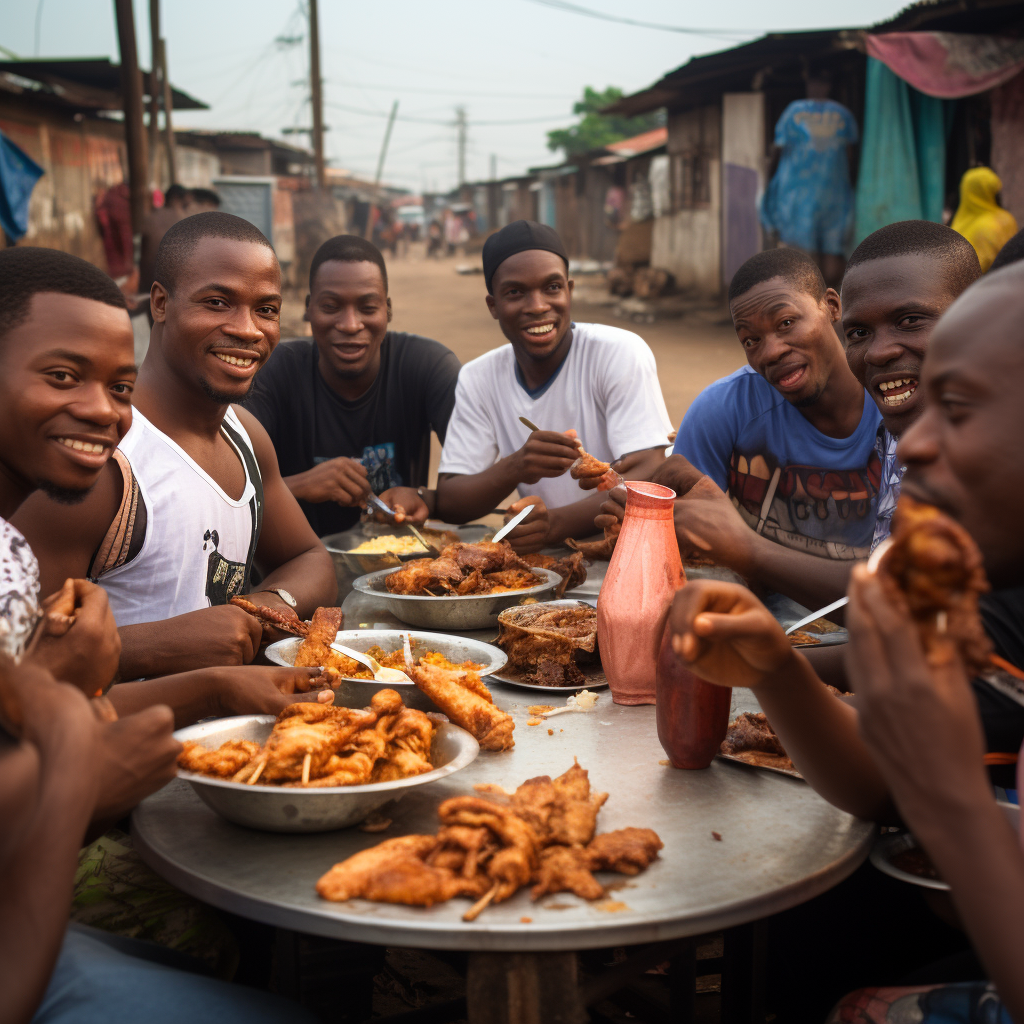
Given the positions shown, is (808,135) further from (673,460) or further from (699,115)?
(673,460)

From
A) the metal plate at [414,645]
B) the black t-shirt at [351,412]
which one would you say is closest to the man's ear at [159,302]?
the metal plate at [414,645]

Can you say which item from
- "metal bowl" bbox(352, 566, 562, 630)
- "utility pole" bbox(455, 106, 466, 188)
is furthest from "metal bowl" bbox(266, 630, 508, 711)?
"utility pole" bbox(455, 106, 466, 188)

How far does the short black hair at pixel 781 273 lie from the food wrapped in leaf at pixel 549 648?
1.59 metres

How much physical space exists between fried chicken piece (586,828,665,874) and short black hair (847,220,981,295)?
1893mm

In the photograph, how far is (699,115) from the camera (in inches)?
729


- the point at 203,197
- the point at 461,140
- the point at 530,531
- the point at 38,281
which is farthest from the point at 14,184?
the point at 461,140

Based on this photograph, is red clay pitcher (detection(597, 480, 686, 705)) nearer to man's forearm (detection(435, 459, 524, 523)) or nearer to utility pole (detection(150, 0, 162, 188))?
man's forearm (detection(435, 459, 524, 523))

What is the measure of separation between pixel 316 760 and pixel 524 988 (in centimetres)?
53

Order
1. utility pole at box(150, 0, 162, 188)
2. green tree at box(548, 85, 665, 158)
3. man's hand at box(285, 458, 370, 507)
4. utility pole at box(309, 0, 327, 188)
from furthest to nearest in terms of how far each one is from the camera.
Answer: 1. green tree at box(548, 85, 665, 158)
2. utility pole at box(309, 0, 327, 188)
3. utility pole at box(150, 0, 162, 188)
4. man's hand at box(285, 458, 370, 507)

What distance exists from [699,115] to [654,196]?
3.67m

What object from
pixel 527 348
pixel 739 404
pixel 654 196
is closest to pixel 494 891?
pixel 739 404

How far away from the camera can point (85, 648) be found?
5.46 feet

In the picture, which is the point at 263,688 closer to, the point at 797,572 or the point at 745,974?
the point at 745,974

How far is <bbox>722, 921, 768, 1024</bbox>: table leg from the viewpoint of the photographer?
1924 mm
